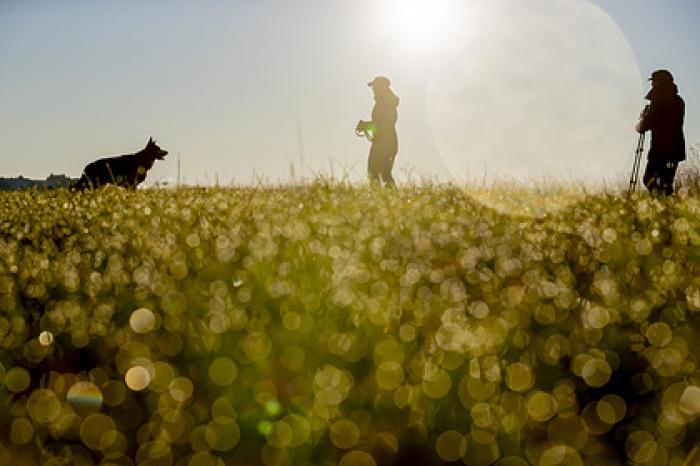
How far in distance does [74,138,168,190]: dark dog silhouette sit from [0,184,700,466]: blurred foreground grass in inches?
541

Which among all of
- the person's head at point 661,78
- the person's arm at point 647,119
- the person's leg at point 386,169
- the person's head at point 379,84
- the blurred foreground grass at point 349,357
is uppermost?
the person's head at point 379,84

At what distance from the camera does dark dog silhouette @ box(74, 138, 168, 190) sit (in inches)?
683

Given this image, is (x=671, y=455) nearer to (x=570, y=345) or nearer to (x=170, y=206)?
(x=570, y=345)

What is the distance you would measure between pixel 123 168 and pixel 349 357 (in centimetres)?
1715

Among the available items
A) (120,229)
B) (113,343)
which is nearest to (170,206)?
(120,229)

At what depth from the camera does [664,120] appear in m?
13.0

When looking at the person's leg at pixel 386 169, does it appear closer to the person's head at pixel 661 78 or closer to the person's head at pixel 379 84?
the person's head at pixel 379 84

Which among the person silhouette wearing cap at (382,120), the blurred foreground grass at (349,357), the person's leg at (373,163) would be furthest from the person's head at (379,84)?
the blurred foreground grass at (349,357)

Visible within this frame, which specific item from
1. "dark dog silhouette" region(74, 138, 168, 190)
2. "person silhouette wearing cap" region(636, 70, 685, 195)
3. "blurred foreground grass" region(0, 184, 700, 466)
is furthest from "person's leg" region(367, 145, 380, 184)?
"blurred foreground grass" region(0, 184, 700, 466)

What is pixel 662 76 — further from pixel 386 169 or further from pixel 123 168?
pixel 123 168

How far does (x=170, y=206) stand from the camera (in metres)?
7.79

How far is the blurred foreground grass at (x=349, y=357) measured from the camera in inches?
83.4

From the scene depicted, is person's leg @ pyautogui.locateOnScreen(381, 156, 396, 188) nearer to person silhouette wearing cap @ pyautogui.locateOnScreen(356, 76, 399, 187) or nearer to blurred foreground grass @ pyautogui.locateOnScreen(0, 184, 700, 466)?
person silhouette wearing cap @ pyautogui.locateOnScreen(356, 76, 399, 187)

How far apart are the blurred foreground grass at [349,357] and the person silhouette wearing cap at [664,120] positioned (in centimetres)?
973
